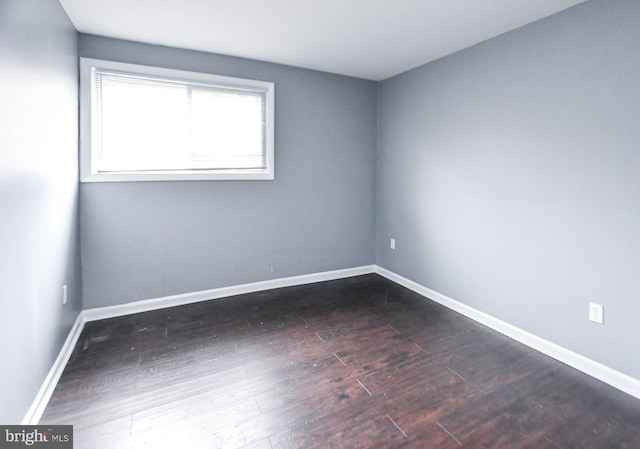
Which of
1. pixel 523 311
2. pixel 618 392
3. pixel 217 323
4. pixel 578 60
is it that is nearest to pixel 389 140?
pixel 578 60

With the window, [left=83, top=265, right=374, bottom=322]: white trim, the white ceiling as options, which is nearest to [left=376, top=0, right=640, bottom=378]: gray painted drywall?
the white ceiling

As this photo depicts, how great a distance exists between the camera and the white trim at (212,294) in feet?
9.72

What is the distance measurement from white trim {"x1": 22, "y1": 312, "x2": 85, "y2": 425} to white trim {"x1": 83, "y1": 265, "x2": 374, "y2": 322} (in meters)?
0.24

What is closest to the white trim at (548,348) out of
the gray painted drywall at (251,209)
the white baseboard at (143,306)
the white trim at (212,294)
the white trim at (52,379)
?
the white trim at (212,294)

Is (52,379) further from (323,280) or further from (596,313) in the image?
(596,313)

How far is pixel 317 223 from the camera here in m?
3.89

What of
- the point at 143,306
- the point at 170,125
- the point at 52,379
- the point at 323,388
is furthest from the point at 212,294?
the point at 323,388

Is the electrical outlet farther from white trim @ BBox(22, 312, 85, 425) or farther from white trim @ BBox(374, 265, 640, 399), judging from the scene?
white trim @ BBox(22, 312, 85, 425)

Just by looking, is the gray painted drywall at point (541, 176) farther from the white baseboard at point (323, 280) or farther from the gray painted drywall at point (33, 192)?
the gray painted drywall at point (33, 192)

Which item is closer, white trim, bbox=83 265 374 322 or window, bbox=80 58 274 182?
window, bbox=80 58 274 182

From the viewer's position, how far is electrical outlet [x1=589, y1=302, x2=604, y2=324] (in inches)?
84.7

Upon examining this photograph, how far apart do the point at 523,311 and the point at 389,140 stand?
2.24 m

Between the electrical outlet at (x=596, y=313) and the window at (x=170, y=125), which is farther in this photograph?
the window at (x=170, y=125)

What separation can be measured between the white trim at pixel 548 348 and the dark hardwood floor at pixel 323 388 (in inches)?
2.7
